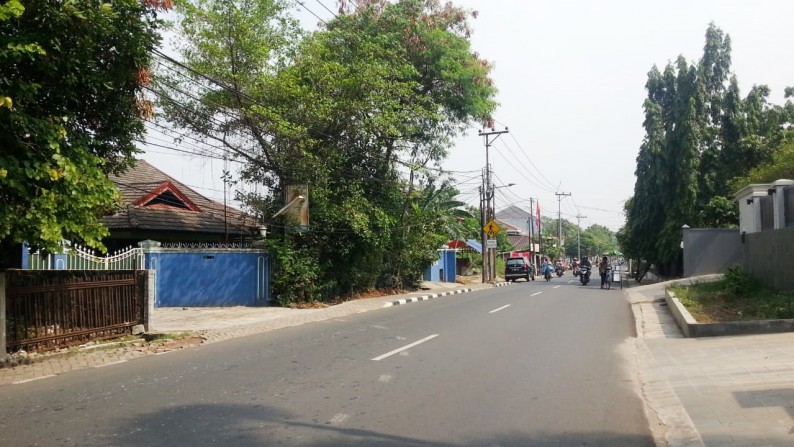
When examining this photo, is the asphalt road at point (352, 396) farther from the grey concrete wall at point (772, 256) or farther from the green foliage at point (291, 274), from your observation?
the green foliage at point (291, 274)

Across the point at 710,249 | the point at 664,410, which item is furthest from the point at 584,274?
the point at 664,410

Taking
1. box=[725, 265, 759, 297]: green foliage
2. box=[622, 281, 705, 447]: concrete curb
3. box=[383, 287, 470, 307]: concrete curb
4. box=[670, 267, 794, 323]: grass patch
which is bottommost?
box=[383, 287, 470, 307]: concrete curb

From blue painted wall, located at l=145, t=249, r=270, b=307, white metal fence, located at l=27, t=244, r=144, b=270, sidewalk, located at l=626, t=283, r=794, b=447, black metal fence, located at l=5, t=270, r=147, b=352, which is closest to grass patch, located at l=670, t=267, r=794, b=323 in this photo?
sidewalk, located at l=626, t=283, r=794, b=447

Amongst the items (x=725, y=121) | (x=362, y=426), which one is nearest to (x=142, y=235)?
(x=362, y=426)

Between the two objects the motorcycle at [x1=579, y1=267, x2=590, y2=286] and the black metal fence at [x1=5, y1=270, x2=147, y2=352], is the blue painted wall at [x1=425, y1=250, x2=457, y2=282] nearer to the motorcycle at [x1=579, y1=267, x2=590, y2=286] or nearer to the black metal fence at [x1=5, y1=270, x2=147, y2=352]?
the motorcycle at [x1=579, y1=267, x2=590, y2=286]

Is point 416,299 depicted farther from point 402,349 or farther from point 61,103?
point 61,103

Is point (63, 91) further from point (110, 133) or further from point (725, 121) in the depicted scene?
point (725, 121)

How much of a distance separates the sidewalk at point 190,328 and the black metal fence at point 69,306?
1.13ft

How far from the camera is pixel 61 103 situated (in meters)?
9.27

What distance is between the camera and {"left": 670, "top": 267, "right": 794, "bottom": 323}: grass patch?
11902mm

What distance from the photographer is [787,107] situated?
32594mm

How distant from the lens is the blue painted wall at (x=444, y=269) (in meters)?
38.7

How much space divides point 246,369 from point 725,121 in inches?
1331

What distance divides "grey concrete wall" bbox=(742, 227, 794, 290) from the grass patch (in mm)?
335
